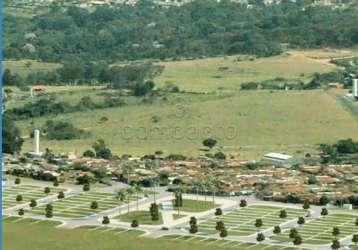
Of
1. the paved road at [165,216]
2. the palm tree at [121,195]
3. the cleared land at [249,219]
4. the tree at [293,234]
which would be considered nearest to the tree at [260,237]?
the paved road at [165,216]

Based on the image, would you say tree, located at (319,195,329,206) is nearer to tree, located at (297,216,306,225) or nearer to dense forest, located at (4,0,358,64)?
tree, located at (297,216,306,225)

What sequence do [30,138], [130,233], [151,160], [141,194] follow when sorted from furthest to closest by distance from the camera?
[30,138] < [151,160] < [141,194] < [130,233]

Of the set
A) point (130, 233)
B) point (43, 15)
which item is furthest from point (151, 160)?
point (43, 15)

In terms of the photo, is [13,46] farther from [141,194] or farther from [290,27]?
[141,194]

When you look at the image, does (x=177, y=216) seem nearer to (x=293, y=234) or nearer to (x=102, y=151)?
(x=293, y=234)

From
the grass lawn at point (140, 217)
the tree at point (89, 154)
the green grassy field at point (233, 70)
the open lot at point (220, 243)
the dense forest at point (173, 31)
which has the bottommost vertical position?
the open lot at point (220, 243)

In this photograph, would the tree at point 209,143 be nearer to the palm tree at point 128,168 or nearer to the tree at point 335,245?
the palm tree at point 128,168
